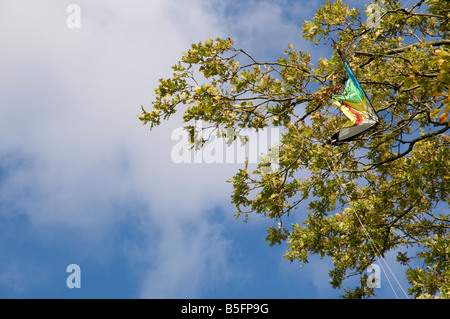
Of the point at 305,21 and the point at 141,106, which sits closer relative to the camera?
the point at 141,106

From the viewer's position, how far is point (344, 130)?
7.71 metres

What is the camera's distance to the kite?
299 inches

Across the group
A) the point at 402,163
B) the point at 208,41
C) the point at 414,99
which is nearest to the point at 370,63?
the point at 414,99

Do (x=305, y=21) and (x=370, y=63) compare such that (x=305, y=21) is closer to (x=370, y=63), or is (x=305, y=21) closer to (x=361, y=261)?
(x=370, y=63)

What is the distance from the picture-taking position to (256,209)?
378 inches

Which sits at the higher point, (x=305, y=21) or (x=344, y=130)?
(x=305, y=21)

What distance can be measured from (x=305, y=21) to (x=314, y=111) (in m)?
2.16

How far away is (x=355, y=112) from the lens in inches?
302

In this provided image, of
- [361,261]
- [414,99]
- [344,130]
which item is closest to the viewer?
[344,130]

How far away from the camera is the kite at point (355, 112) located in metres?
7.59

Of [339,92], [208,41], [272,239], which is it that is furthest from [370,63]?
[272,239]
